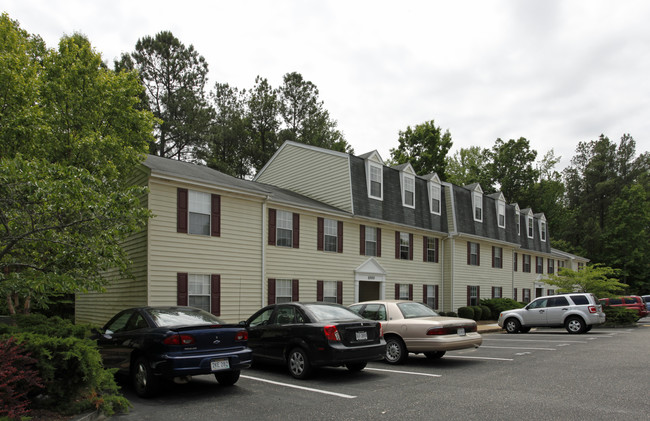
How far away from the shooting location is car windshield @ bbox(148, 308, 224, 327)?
28.1 ft

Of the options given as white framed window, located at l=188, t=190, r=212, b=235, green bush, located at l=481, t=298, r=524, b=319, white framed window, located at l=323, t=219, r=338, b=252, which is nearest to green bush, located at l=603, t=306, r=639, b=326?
green bush, located at l=481, t=298, r=524, b=319

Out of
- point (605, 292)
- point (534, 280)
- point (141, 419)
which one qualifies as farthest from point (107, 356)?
point (534, 280)

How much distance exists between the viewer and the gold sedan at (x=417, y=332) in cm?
1106

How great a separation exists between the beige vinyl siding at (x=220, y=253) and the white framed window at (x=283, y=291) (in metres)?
1.08

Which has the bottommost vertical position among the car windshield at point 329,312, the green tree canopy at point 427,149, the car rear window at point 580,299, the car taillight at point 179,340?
the car rear window at point 580,299

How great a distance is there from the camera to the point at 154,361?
26.0ft

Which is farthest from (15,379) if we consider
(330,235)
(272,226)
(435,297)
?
(435,297)

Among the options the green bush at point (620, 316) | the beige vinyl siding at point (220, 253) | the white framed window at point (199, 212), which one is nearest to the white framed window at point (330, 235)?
the beige vinyl siding at point (220, 253)

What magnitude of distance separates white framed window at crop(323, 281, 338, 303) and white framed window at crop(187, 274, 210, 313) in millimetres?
5904

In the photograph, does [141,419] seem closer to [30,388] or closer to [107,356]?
[30,388]

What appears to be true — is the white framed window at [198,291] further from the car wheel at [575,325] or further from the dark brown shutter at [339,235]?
the car wheel at [575,325]

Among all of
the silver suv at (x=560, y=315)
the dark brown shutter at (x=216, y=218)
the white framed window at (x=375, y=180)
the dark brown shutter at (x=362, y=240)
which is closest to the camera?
the dark brown shutter at (x=216, y=218)

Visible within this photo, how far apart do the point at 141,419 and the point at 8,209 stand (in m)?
3.87

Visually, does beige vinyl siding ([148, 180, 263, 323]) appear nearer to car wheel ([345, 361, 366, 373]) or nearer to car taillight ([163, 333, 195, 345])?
car wheel ([345, 361, 366, 373])
